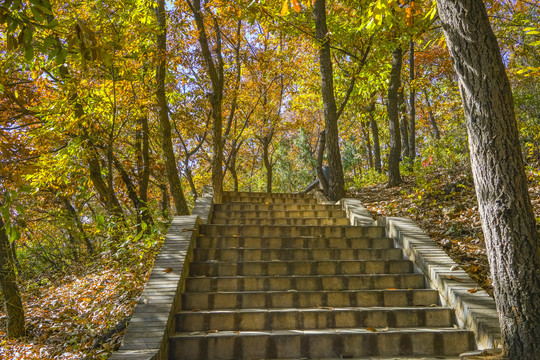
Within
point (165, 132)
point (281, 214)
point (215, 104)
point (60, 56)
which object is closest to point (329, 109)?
point (215, 104)

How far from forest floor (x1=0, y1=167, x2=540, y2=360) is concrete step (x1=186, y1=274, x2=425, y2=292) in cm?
100

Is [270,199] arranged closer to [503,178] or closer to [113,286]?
[113,286]

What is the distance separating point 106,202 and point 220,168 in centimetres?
313

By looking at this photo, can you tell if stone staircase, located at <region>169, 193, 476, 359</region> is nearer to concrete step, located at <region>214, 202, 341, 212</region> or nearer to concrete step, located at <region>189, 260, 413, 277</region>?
concrete step, located at <region>189, 260, 413, 277</region>

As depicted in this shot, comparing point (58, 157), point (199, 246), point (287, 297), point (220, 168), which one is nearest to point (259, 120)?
Result: point (220, 168)

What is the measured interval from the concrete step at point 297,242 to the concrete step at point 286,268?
0.68 m

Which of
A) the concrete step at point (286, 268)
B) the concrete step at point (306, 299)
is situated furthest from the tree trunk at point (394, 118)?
the concrete step at point (306, 299)

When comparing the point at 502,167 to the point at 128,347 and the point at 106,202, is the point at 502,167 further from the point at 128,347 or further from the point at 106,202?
the point at 106,202

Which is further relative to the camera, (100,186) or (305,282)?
(100,186)

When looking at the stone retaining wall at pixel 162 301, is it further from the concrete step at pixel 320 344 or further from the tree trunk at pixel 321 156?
the tree trunk at pixel 321 156

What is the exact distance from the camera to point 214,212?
9086 millimetres

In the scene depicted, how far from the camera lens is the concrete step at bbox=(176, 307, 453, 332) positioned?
465cm

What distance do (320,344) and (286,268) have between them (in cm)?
154

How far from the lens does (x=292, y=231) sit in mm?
7141
